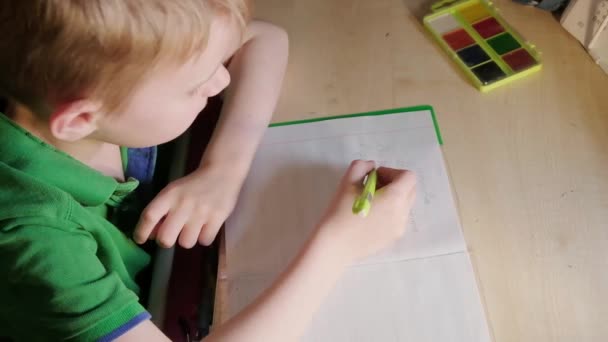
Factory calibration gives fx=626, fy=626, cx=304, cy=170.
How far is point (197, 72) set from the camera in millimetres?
559

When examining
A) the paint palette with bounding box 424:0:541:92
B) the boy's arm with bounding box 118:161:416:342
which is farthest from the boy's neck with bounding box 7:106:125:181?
the paint palette with bounding box 424:0:541:92

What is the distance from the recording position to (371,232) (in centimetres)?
63

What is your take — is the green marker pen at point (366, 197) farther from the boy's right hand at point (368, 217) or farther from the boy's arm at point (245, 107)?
the boy's arm at point (245, 107)

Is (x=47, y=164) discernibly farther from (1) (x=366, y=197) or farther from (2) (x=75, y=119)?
(1) (x=366, y=197)

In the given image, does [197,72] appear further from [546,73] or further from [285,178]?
[546,73]

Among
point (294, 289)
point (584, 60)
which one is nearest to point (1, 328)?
point (294, 289)

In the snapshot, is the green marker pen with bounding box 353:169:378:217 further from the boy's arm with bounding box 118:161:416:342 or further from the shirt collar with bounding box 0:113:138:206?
the shirt collar with bounding box 0:113:138:206

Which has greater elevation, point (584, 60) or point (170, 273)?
point (584, 60)

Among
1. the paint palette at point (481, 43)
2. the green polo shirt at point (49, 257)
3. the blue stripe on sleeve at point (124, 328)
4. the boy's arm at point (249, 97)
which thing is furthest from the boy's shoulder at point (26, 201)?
the paint palette at point (481, 43)

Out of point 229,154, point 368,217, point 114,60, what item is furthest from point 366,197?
point 114,60

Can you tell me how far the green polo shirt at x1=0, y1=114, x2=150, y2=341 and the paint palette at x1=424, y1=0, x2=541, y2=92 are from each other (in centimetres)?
48

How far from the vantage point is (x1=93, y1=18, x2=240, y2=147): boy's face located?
55 centimetres

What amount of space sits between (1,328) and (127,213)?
0.55 feet

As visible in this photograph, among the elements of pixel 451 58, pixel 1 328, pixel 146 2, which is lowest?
pixel 1 328
